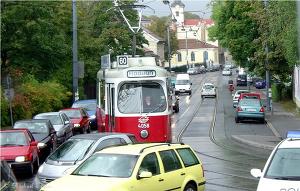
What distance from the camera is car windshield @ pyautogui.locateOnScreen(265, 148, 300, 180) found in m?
10.6

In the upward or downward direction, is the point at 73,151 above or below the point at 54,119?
above

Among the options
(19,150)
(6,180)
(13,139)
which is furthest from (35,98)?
(6,180)

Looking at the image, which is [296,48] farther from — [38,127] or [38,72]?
[38,72]

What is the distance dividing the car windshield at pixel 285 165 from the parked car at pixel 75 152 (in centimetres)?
515

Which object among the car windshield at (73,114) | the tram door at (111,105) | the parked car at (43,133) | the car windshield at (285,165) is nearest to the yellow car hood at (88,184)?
the car windshield at (285,165)

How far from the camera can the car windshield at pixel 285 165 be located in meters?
10.6

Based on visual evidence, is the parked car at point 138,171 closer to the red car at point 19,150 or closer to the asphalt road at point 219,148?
the asphalt road at point 219,148

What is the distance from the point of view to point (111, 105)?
21047 millimetres

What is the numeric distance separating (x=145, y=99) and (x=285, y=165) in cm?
977

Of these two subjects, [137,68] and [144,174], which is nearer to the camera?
[144,174]

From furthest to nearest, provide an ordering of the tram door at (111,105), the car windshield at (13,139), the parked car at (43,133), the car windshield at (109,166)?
1. the parked car at (43,133)
2. the tram door at (111,105)
3. the car windshield at (13,139)
4. the car windshield at (109,166)

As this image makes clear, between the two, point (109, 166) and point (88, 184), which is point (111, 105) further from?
point (88, 184)

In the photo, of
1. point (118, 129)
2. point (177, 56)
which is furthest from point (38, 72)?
point (177, 56)

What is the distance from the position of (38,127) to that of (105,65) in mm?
3367
